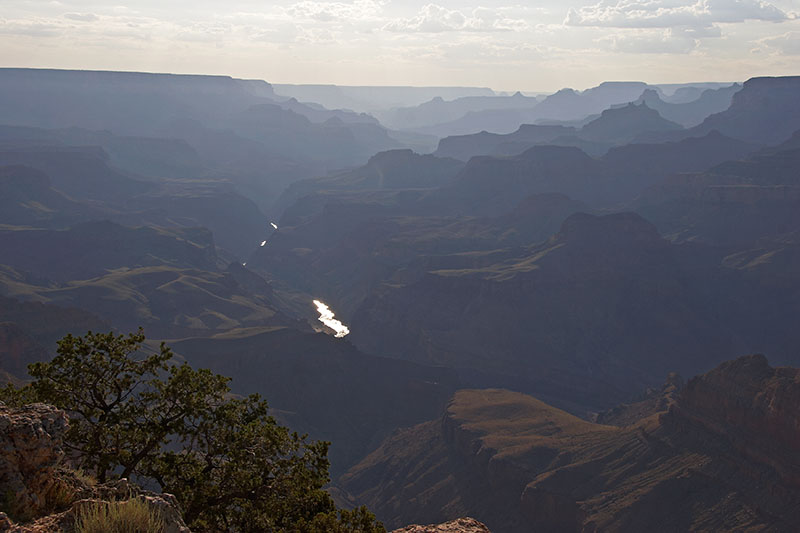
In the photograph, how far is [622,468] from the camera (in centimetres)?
7375

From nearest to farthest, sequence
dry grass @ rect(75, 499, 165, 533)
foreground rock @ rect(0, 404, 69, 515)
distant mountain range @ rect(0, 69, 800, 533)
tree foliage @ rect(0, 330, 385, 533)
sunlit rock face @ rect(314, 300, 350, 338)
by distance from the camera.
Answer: dry grass @ rect(75, 499, 165, 533), foreground rock @ rect(0, 404, 69, 515), tree foliage @ rect(0, 330, 385, 533), distant mountain range @ rect(0, 69, 800, 533), sunlit rock face @ rect(314, 300, 350, 338)

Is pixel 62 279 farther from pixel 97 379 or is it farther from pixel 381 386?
pixel 97 379

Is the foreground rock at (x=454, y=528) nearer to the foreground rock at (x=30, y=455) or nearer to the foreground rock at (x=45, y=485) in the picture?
the foreground rock at (x=45, y=485)

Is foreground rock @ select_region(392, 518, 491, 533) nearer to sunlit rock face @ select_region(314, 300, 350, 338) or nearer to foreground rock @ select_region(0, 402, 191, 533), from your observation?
foreground rock @ select_region(0, 402, 191, 533)

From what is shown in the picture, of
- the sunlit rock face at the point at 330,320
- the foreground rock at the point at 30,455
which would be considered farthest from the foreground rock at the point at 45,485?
the sunlit rock face at the point at 330,320

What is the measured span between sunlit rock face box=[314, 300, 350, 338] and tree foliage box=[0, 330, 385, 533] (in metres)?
143

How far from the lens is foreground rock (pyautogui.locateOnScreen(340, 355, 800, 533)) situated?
216 ft

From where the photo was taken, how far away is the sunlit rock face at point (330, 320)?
557 ft

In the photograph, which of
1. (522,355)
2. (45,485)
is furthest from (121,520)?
(522,355)

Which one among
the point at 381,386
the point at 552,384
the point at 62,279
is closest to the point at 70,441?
the point at 381,386

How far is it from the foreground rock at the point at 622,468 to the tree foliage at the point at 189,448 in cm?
5262

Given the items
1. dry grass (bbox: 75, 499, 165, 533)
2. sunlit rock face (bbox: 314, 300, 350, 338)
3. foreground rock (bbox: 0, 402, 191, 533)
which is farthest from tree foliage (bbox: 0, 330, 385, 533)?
sunlit rock face (bbox: 314, 300, 350, 338)

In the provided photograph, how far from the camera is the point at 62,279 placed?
579 ft

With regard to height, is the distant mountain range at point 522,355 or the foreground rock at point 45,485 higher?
the foreground rock at point 45,485
